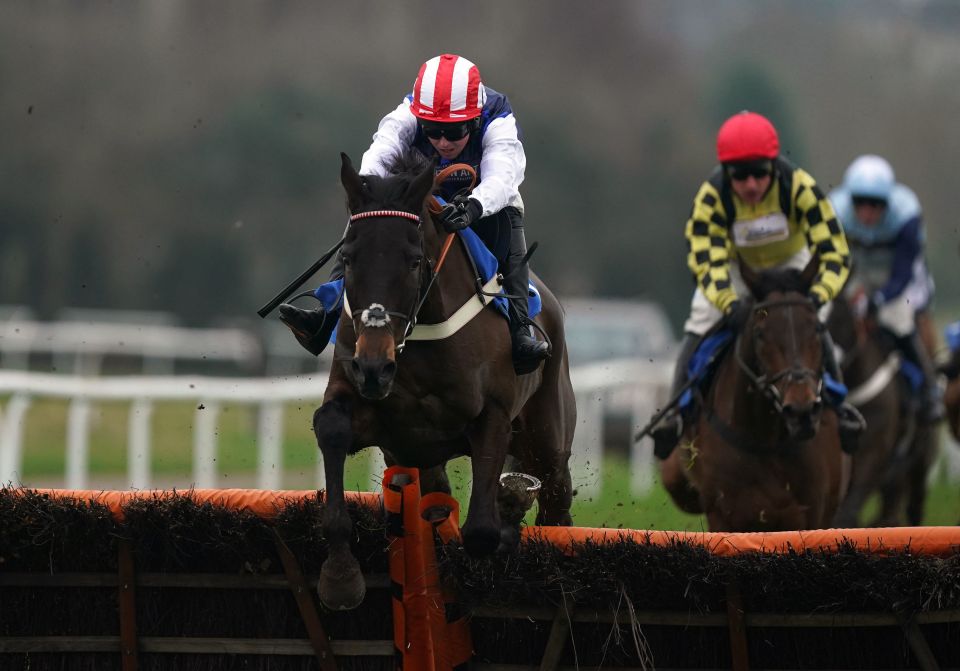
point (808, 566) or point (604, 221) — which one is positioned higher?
point (604, 221)

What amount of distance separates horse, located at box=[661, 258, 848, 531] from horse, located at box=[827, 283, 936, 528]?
8.65 ft

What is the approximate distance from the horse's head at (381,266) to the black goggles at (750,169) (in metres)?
2.75

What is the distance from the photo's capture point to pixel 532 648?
14.4ft

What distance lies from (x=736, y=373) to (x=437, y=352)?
2.50 m

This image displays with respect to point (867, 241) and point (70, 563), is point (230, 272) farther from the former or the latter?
point (70, 563)

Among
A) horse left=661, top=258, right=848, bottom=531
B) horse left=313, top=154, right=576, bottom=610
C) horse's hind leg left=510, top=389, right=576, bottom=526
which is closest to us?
horse left=313, top=154, right=576, bottom=610

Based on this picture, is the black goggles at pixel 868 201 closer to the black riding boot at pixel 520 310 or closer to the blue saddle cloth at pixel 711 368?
the blue saddle cloth at pixel 711 368

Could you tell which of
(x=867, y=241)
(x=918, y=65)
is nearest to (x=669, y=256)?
(x=918, y=65)

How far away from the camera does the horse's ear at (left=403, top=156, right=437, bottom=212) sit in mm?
4281

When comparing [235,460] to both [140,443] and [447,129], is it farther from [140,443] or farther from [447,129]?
[447,129]

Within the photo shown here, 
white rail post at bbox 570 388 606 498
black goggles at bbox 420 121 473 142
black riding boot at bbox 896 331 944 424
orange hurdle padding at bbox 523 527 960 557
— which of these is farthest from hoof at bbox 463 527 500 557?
white rail post at bbox 570 388 606 498

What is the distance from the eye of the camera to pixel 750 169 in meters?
6.71

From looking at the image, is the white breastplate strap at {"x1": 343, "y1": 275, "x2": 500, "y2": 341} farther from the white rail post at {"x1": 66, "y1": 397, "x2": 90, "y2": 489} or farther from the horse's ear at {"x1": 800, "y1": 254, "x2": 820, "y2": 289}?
the white rail post at {"x1": 66, "y1": 397, "x2": 90, "y2": 489}

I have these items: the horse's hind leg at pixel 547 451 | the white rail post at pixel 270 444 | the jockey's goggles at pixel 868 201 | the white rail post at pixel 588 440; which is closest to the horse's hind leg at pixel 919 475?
the jockey's goggles at pixel 868 201
